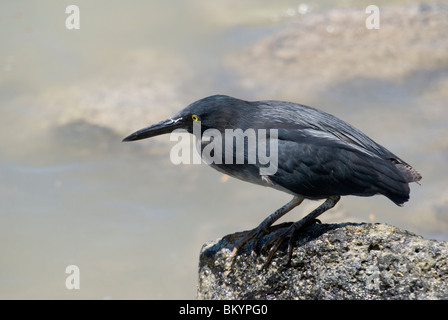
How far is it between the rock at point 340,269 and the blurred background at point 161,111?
3.99 meters

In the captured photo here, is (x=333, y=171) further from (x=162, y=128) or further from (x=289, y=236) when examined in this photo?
(x=162, y=128)

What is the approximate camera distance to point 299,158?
5020mm

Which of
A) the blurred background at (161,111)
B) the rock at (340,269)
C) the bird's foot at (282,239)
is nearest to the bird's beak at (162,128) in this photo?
the rock at (340,269)

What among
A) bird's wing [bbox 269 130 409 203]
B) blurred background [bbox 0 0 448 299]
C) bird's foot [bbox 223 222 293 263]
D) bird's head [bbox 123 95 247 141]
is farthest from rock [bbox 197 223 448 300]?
blurred background [bbox 0 0 448 299]

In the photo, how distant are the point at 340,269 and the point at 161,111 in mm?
6622

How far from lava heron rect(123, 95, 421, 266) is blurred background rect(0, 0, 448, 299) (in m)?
3.66

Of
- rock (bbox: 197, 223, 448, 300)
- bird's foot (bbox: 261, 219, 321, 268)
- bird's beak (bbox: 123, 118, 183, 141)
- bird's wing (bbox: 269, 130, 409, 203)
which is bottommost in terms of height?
rock (bbox: 197, 223, 448, 300)

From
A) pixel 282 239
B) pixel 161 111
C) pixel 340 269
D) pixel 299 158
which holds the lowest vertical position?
pixel 340 269

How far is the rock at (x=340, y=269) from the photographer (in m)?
4.27

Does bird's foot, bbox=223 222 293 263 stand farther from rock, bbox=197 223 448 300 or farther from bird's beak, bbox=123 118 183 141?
bird's beak, bbox=123 118 183 141

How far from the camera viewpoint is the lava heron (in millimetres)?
4961

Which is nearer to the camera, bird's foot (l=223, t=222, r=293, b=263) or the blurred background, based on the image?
bird's foot (l=223, t=222, r=293, b=263)

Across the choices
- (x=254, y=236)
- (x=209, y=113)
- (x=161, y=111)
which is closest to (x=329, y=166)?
(x=254, y=236)

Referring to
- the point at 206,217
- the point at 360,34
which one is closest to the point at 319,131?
the point at 206,217
